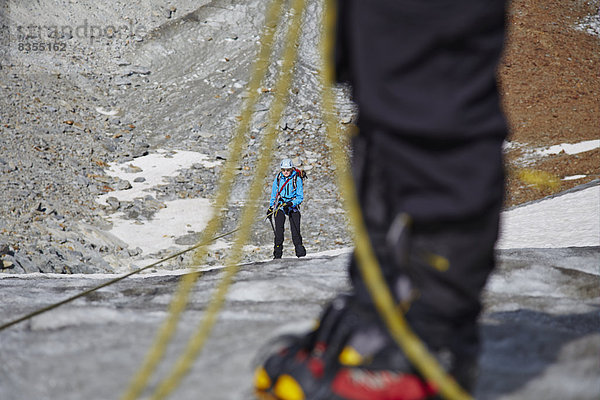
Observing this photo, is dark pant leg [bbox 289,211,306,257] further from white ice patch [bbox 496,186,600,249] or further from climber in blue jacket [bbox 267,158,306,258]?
white ice patch [bbox 496,186,600,249]

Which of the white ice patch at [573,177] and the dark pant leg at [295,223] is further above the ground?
the white ice patch at [573,177]

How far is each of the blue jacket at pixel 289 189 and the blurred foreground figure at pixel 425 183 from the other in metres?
6.51

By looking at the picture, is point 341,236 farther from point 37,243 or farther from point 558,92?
point 558,92

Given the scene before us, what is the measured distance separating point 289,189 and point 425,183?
21.9ft

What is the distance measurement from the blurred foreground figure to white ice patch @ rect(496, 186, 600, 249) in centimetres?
496

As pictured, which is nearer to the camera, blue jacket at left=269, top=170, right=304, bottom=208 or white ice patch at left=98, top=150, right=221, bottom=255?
blue jacket at left=269, top=170, right=304, bottom=208

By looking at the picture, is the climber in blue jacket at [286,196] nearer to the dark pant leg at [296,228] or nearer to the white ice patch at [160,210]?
the dark pant leg at [296,228]

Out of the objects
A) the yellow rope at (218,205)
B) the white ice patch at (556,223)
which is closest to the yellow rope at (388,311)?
the yellow rope at (218,205)

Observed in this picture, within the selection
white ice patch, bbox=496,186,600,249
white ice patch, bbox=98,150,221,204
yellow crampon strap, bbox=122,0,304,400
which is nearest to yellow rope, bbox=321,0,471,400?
yellow crampon strap, bbox=122,0,304,400

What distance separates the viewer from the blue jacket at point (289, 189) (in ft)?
26.0

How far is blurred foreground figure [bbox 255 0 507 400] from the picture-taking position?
51.5 inches

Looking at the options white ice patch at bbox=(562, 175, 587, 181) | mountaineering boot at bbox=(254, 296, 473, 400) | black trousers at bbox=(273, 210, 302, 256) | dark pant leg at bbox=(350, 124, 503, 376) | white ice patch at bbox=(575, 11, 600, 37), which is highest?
white ice patch at bbox=(575, 11, 600, 37)

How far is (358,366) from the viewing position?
136 cm

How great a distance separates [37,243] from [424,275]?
927 cm
